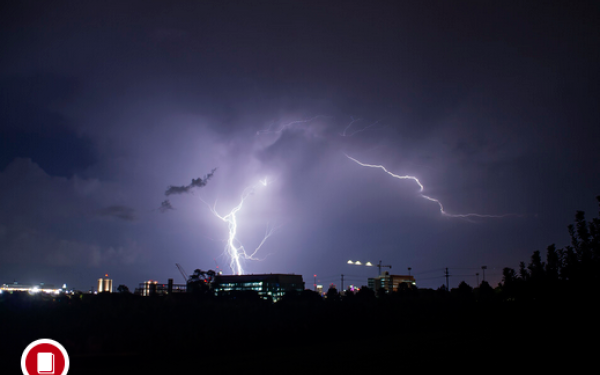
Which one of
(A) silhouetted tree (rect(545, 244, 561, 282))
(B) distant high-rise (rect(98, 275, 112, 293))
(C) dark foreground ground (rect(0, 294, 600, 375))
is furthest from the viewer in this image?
(B) distant high-rise (rect(98, 275, 112, 293))

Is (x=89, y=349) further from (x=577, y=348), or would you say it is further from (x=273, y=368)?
(x=577, y=348)

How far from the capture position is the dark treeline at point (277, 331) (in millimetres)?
12664

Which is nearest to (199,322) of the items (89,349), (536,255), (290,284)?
(89,349)

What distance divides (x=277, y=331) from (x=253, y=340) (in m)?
1.45

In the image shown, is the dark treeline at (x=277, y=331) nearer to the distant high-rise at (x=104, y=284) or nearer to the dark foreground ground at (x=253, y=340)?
the dark foreground ground at (x=253, y=340)

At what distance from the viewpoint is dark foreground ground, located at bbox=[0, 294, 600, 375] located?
38.0 feet

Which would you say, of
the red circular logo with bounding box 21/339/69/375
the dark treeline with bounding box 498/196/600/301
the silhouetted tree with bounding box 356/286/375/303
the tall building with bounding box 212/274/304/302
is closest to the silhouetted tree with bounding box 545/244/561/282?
the dark treeline with bounding box 498/196/600/301

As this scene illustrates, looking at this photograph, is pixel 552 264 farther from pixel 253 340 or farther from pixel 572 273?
pixel 253 340

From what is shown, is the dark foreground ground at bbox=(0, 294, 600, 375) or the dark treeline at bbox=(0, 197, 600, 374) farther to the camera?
the dark treeline at bbox=(0, 197, 600, 374)

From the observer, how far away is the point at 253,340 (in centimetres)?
1683

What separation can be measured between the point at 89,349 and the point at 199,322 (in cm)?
430

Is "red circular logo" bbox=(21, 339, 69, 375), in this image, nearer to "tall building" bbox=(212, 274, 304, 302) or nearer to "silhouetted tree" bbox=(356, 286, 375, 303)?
"silhouetted tree" bbox=(356, 286, 375, 303)

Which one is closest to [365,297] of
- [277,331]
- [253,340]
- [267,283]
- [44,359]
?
[277,331]

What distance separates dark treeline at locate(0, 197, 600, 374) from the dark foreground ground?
40 millimetres
